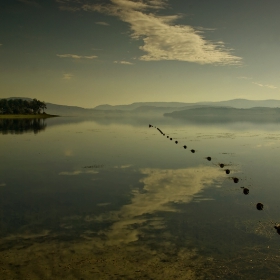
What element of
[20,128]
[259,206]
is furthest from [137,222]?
[20,128]

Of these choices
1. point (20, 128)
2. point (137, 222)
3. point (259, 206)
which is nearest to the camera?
point (137, 222)

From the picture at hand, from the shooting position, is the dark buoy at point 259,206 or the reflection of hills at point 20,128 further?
the reflection of hills at point 20,128

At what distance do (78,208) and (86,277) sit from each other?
9.42 m

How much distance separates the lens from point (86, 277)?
510 inches

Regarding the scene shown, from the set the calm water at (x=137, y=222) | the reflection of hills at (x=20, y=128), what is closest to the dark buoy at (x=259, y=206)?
the calm water at (x=137, y=222)

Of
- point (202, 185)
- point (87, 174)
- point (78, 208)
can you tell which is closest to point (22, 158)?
point (87, 174)

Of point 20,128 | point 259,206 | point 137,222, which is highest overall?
point 20,128

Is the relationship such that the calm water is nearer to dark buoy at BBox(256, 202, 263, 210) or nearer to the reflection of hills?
dark buoy at BBox(256, 202, 263, 210)

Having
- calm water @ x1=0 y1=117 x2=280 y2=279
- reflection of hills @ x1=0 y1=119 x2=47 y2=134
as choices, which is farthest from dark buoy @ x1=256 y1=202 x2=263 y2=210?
reflection of hills @ x1=0 y1=119 x2=47 y2=134

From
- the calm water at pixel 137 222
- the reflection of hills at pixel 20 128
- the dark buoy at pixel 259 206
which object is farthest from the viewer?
the reflection of hills at pixel 20 128

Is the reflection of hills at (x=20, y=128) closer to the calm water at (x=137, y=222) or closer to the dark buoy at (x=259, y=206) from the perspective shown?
the calm water at (x=137, y=222)

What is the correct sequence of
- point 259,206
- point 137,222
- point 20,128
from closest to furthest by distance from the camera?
point 137,222
point 259,206
point 20,128

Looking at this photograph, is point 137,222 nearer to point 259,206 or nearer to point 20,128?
point 259,206

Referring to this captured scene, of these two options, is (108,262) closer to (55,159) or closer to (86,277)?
(86,277)
